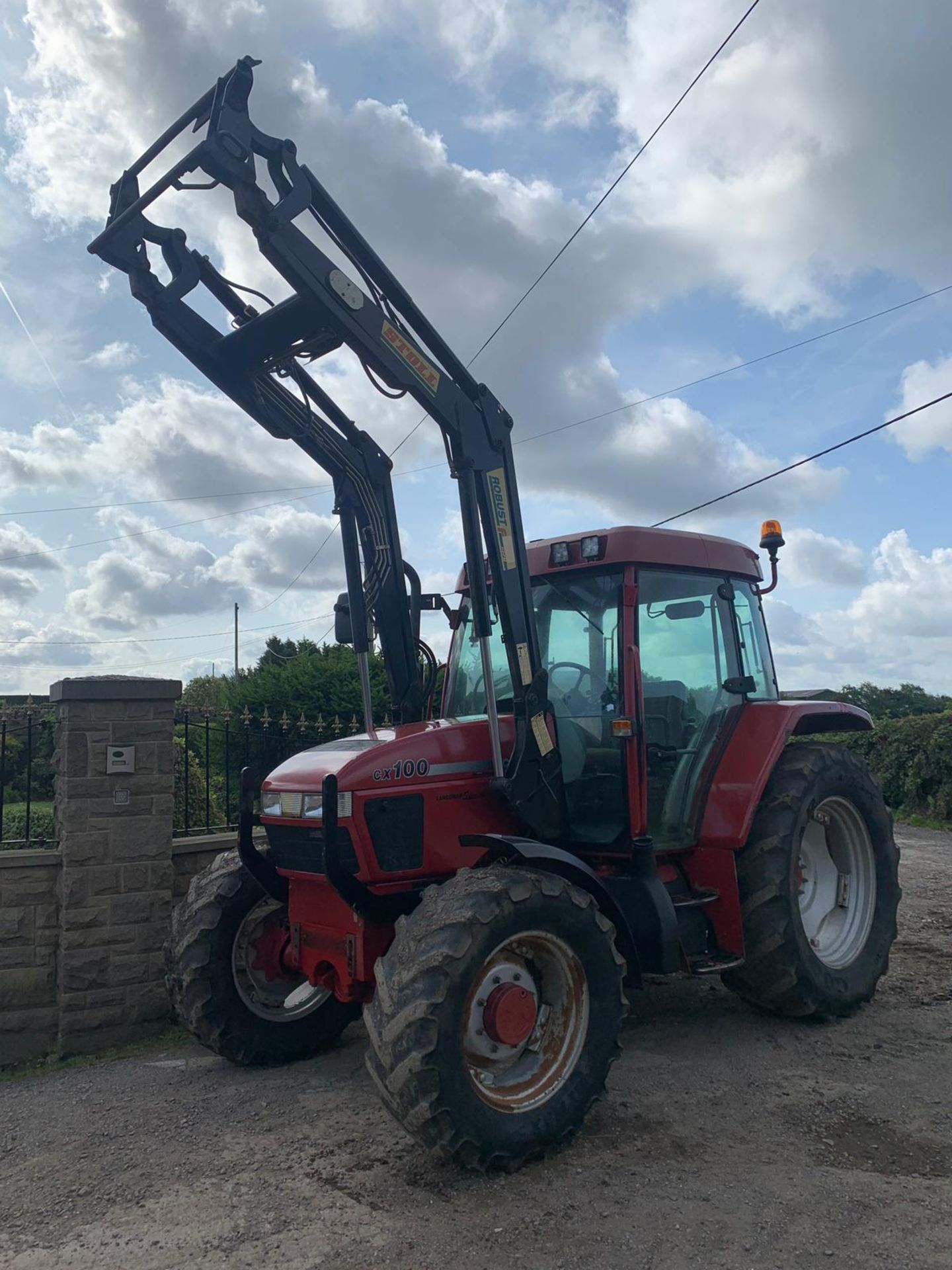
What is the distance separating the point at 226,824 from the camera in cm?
706

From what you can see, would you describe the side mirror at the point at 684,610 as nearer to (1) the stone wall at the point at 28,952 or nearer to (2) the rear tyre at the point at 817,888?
(2) the rear tyre at the point at 817,888

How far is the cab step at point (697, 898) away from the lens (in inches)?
205

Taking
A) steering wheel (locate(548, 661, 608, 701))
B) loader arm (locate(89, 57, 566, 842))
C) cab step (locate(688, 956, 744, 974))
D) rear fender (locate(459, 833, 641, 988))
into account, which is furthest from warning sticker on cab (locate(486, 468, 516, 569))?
cab step (locate(688, 956, 744, 974))

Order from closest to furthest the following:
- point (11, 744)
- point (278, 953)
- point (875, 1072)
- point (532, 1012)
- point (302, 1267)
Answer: point (302, 1267), point (532, 1012), point (875, 1072), point (278, 953), point (11, 744)

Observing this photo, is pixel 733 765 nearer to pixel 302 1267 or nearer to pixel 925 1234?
pixel 925 1234

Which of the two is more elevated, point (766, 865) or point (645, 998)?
point (766, 865)

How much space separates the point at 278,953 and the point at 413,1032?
185 cm

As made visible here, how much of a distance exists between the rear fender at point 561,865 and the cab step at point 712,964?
0.34 m

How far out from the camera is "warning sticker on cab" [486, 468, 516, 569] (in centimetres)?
498

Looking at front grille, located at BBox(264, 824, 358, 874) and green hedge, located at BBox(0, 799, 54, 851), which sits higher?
green hedge, located at BBox(0, 799, 54, 851)

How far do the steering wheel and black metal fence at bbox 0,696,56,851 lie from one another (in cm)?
317

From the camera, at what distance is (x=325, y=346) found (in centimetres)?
488

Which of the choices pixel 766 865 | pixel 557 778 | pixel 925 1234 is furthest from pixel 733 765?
pixel 925 1234

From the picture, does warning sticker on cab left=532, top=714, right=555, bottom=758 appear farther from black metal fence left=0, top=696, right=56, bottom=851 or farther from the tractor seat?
black metal fence left=0, top=696, right=56, bottom=851
